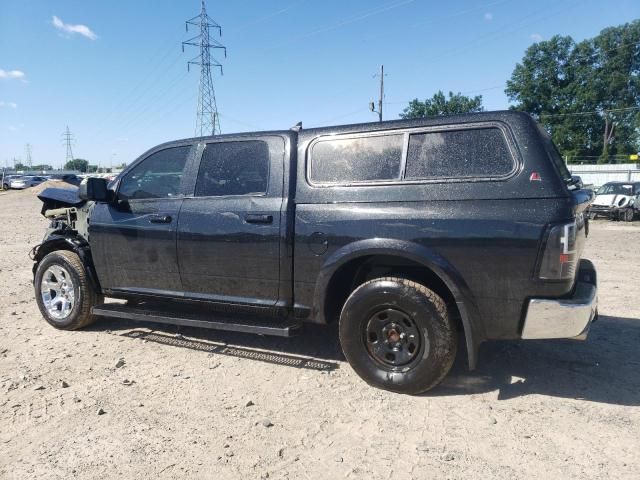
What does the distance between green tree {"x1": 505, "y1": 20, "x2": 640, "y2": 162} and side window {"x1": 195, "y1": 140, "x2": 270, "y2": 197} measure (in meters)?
65.1

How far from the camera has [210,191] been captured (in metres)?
4.29

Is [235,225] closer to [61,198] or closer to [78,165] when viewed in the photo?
[61,198]

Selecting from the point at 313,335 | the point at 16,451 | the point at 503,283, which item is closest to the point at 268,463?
the point at 16,451

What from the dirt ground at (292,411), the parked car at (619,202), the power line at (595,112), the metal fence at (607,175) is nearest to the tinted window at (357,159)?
the dirt ground at (292,411)

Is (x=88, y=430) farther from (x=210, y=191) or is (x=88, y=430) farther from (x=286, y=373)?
(x=210, y=191)

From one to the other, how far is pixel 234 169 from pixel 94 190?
140cm

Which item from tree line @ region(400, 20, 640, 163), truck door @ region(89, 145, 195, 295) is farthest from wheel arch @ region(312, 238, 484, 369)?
tree line @ region(400, 20, 640, 163)

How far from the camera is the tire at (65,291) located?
4871 millimetres

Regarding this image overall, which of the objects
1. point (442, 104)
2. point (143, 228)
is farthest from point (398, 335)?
point (442, 104)

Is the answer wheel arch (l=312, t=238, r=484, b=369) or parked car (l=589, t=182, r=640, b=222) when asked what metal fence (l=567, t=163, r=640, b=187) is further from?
wheel arch (l=312, t=238, r=484, b=369)

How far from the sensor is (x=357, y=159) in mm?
3785

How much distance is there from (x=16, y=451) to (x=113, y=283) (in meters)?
2.06

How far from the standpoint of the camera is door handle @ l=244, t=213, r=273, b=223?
389cm

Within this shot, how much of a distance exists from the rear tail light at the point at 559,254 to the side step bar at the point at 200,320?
6.22ft
